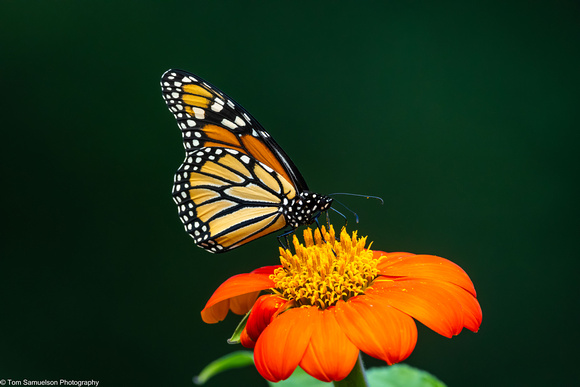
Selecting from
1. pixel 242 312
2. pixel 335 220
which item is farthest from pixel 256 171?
pixel 335 220

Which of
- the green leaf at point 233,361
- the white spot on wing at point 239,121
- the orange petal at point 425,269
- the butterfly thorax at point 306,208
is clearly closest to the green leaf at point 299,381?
the green leaf at point 233,361

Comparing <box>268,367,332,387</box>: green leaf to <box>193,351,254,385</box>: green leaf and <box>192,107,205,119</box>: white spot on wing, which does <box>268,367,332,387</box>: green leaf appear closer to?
<box>193,351,254,385</box>: green leaf

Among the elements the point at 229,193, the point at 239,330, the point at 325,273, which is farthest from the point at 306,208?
the point at 239,330

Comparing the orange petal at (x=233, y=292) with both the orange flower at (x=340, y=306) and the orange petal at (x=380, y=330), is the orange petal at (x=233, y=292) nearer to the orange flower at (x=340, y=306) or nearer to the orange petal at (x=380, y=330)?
the orange flower at (x=340, y=306)

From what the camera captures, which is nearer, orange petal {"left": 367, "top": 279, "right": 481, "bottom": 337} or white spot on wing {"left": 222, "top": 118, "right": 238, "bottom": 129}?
orange petal {"left": 367, "top": 279, "right": 481, "bottom": 337}

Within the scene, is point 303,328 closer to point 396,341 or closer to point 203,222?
point 396,341

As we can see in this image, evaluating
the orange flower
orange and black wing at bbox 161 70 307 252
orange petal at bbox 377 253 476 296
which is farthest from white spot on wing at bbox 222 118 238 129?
orange petal at bbox 377 253 476 296
